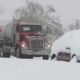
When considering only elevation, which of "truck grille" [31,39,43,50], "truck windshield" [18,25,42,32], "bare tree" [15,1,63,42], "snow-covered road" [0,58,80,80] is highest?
"bare tree" [15,1,63,42]

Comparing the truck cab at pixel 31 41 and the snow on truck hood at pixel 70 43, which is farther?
the truck cab at pixel 31 41

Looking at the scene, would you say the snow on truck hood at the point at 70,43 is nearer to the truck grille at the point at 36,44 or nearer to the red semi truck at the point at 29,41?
the red semi truck at the point at 29,41

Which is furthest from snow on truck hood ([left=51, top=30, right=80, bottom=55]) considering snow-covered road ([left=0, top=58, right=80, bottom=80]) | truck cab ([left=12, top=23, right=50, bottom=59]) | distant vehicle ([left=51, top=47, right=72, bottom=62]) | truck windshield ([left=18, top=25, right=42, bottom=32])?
snow-covered road ([left=0, top=58, right=80, bottom=80])

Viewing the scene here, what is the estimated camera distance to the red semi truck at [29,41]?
30.0 meters

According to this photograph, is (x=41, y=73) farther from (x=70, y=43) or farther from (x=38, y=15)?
(x=38, y=15)

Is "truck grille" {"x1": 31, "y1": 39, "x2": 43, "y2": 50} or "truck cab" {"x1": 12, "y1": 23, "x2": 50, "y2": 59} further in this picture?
"truck grille" {"x1": 31, "y1": 39, "x2": 43, "y2": 50}

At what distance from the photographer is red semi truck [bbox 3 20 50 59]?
2998 cm

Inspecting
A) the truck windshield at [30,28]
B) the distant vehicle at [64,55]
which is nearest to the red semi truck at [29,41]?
the truck windshield at [30,28]

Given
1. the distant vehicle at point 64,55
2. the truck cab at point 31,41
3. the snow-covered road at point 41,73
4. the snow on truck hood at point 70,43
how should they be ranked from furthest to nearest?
the truck cab at point 31,41
the distant vehicle at point 64,55
the snow on truck hood at point 70,43
the snow-covered road at point 41,73

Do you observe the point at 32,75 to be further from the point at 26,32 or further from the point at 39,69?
the point at 26,32

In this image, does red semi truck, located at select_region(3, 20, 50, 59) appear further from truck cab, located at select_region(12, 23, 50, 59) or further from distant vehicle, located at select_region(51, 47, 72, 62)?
distant vehicle, located at select_region(51, 47, 72, 62)

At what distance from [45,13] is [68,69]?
72.8m

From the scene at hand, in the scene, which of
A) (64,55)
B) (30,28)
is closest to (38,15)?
(30,28)

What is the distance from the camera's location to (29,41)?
30.1m
